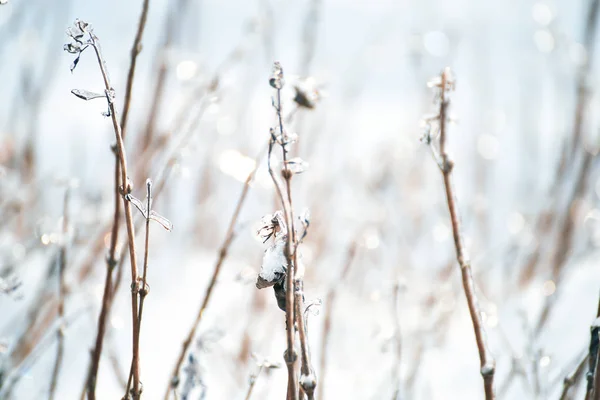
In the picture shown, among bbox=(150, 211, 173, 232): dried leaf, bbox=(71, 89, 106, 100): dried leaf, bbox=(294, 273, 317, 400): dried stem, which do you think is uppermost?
bbox=(71, 89, 106, 100): dried leaf

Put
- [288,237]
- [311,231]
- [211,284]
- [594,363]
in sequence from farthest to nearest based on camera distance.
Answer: [311,231] → [211,284] → [594,363] → [288,237]

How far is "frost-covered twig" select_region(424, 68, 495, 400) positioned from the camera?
20.0 inches

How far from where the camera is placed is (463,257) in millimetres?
538

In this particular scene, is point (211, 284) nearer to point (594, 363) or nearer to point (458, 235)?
point (458, 235)

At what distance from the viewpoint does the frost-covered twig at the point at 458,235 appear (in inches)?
20.0

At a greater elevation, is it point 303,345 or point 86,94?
point 86,94

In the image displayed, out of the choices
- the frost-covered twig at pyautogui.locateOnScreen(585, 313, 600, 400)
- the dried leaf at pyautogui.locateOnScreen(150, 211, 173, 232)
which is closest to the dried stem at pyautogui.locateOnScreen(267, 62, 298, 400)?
the dried leaf at pyautogui.locateOnScreen(150, 211, 173, 232)

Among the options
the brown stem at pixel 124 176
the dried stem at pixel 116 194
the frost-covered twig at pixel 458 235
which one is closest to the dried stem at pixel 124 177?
the brown stem at pixel 124 176

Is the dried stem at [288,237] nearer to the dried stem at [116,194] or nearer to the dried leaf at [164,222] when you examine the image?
the dried leaf at [164,222]

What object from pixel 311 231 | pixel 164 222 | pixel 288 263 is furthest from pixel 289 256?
pixel 311 231

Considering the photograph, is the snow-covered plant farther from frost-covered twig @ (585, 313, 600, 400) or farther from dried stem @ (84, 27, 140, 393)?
frost-covered twig @ (585, 313, 600, 400)

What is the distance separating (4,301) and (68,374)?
0.42 m

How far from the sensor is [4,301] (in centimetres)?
146

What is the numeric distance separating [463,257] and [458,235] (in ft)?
0.09
